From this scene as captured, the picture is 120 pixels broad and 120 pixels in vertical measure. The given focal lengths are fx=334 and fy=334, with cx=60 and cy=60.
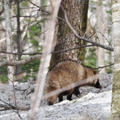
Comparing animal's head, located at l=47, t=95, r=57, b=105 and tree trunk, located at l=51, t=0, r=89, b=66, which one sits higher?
tree trunk, located at l=51, t=0, r=89, b=66

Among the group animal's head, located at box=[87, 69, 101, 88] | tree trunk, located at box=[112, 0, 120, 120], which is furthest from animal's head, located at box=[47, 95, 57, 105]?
tree trunk, located at box=[112, 0, 120, 120]

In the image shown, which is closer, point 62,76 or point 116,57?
point 116,57

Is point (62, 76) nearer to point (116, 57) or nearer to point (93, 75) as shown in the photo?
point (93, 75)

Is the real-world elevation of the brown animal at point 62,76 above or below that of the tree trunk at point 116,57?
below

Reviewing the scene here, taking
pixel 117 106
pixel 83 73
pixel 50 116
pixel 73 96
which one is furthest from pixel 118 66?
pixel 73 96

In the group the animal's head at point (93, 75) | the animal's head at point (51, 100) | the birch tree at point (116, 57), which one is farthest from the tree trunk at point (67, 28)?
the birch tree at point (116, 57)

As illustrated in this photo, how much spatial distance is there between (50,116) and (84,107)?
0.68 metres

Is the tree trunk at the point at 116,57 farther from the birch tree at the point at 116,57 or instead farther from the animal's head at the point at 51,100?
the animal's head at the point at 51,100

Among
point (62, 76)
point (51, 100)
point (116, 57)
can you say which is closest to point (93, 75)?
point (62, 76)

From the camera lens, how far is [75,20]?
768cm

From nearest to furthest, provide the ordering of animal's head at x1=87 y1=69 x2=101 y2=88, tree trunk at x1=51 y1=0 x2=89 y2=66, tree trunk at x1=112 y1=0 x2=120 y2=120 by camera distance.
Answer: tree trunk at x1=112 y1=0 x2=120 y2=120 < tree trunk at x1=51 y1=0 x2=89 y2=66 < animal's head at x1=87 y1=69 x2=101 y2=88

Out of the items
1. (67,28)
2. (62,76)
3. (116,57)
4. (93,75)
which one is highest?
(116,57)

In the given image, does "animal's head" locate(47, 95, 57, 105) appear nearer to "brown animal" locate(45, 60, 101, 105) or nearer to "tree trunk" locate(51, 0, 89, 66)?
"brown animal" locate(45, 60, 101, 105)

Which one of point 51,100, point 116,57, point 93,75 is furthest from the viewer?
point 93,75
